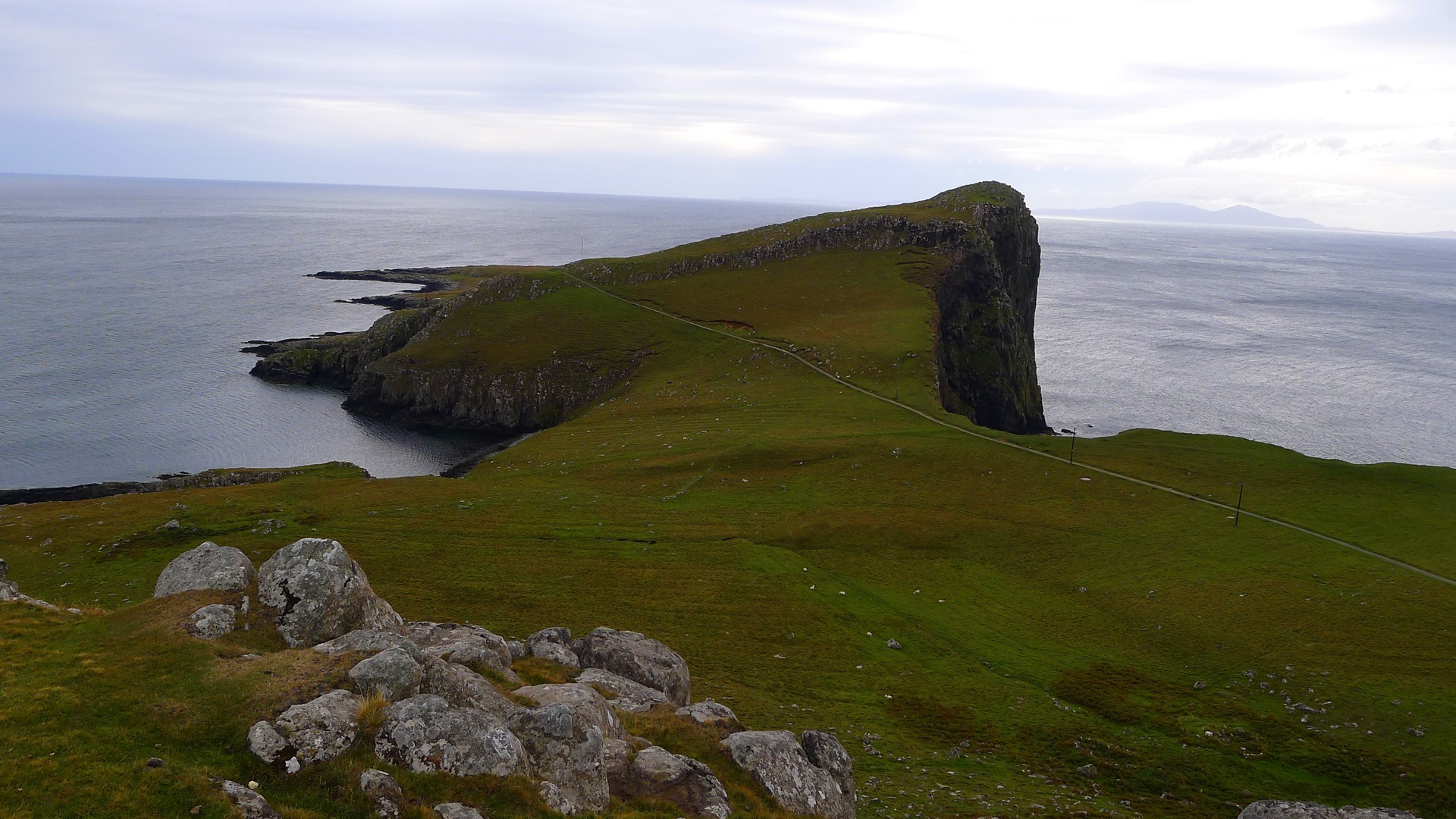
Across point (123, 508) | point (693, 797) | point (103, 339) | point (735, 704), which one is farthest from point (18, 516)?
point (103, 339)

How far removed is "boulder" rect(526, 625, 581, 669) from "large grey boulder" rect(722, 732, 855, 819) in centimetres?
783

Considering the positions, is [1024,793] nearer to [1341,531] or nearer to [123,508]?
[1341,531]

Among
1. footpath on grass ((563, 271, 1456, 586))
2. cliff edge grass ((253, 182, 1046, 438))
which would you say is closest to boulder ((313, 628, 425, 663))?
footpath on grass ((563, 271, 1456, 586))

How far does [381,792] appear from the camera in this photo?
18.1m

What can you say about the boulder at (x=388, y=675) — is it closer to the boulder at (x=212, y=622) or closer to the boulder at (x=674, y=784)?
the boulder at (x=212, y=622)

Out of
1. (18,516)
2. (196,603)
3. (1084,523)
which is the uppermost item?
(196,603)

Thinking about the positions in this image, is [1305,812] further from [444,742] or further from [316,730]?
[316,730]

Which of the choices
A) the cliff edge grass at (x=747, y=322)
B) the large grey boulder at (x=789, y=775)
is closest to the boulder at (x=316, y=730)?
the large grey boulder at (x=789, y=775)

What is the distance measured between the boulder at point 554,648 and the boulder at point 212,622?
10110mm

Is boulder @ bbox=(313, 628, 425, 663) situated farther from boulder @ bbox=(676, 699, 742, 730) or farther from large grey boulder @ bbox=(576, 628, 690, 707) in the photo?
boulder @ bbox=(676, 699, 742, 730)

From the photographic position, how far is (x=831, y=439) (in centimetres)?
7581

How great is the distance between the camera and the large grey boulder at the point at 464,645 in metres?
25.6

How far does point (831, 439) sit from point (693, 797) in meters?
56.1

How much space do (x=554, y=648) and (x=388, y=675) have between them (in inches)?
369
